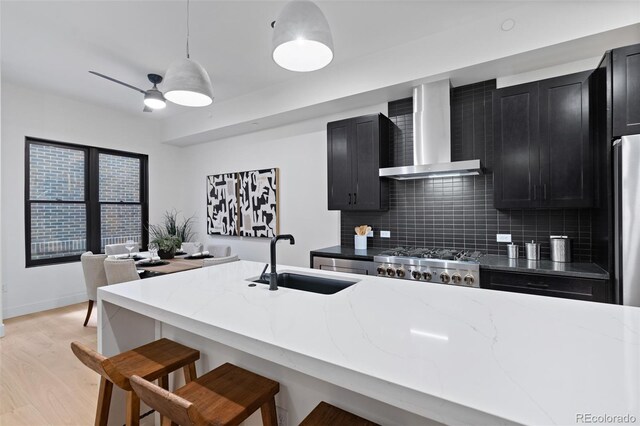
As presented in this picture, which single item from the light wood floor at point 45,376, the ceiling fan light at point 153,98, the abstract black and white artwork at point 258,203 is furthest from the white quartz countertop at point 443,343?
Answer: the abstract black and white artwork at point 258,203

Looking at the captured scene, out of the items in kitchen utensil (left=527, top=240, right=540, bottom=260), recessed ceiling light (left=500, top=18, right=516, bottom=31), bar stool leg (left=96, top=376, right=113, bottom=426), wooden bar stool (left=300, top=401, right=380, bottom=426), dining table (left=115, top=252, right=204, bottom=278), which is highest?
recessed ceiling light (left=500, top=18, right=516, bottom=31)

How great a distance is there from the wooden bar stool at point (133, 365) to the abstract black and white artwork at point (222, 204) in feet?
11.5

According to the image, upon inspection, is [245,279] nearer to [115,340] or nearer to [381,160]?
[115,340]

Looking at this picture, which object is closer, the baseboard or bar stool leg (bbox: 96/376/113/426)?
bar stool leg (bbox: 96/376/113/426)

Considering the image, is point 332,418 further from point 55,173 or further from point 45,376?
point 55,173

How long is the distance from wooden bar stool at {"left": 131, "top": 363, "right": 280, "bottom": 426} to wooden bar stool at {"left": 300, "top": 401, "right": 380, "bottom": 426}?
0.75ft

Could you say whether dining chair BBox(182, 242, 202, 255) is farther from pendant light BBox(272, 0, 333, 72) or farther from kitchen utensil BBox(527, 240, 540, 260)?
kitchen utensil BBox(527, 240, 540, 260)

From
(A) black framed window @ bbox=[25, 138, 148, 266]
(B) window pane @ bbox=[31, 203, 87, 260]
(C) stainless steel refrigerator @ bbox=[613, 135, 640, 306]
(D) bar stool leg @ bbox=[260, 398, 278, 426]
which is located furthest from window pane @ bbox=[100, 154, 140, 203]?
(C) stainless steel refrigerator @ bbox=[613, 135, 640, 306]

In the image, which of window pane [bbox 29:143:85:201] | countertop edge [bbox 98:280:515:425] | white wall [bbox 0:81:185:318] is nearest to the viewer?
countertop edge [bbox 98:280:515:425]

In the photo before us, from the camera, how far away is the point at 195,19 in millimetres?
2648

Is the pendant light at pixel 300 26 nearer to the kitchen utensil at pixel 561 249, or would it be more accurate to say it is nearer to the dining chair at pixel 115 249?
the kitchen utensil at pixel 561 249

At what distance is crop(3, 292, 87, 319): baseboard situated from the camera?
12.8ft

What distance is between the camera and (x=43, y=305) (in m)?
4.18

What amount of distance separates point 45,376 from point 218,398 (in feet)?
7.92
